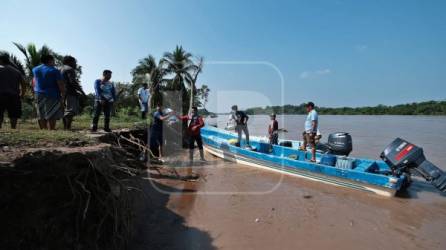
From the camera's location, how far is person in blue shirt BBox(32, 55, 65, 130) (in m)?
5.45

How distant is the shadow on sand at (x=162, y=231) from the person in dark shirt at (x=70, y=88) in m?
2.51

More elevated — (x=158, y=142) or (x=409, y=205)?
(x=158, y=142)

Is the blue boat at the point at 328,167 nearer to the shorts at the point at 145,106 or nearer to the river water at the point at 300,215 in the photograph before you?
the river water at the point at 300,215

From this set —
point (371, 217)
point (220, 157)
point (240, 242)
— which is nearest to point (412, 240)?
point (371, 217)

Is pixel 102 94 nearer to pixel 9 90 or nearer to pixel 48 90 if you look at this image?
pixel 48 90

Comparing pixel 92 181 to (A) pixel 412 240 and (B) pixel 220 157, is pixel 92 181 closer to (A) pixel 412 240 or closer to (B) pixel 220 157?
(A) pixel 412 240

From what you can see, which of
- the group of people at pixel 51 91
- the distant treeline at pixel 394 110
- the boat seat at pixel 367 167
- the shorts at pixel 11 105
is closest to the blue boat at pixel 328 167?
the boat seat at pixel 367 167

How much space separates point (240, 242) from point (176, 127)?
8550 millimetres

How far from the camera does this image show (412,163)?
6762 millimetres

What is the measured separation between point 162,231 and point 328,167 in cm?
509

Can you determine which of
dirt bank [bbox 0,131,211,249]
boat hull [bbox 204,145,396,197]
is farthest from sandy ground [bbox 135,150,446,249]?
dirt bank [bbox 0,131,211,249]

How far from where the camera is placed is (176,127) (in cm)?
1255

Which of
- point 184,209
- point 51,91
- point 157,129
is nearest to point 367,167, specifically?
point 184,209

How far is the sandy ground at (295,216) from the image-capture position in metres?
4.59
